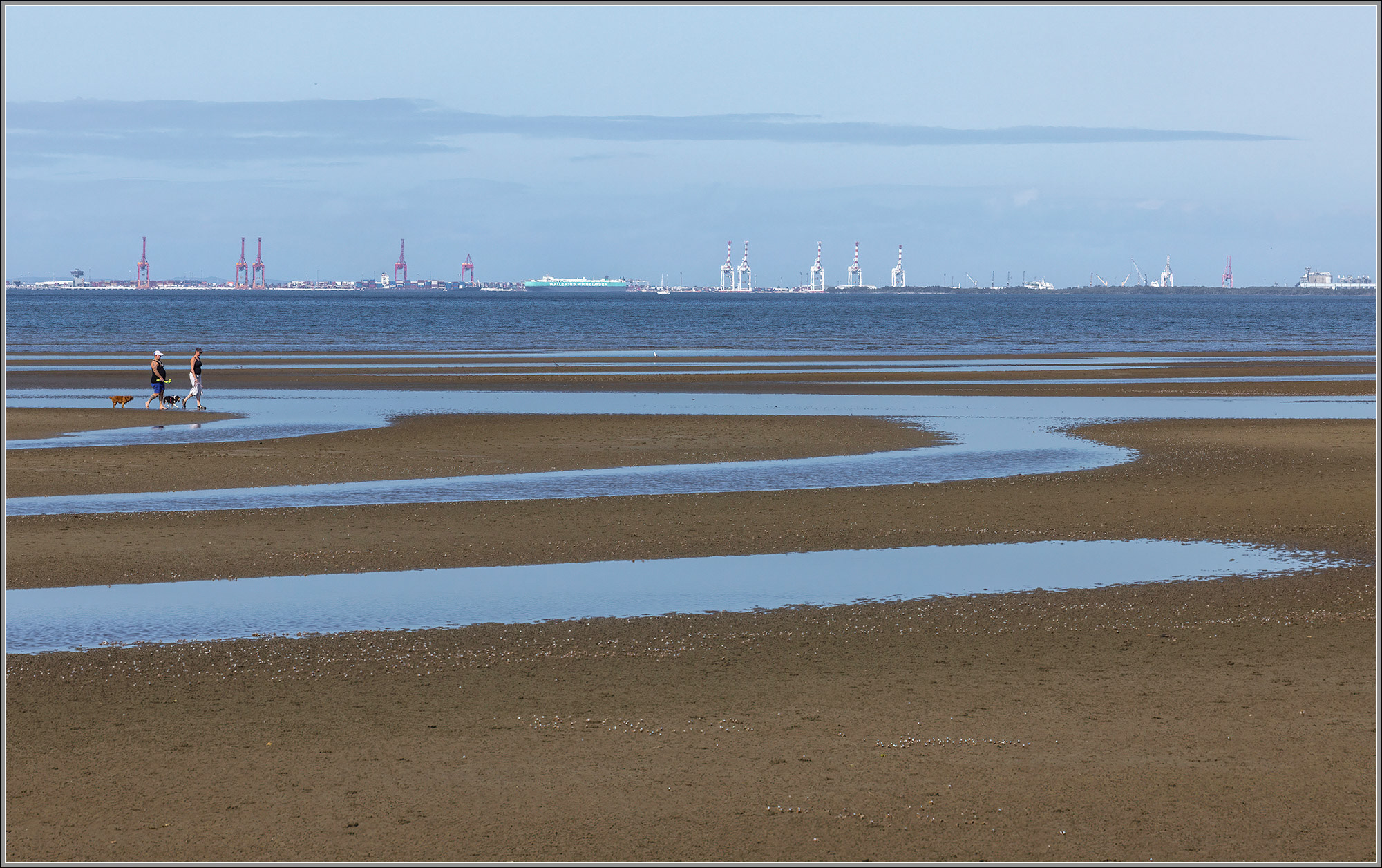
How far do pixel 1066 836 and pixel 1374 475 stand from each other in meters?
15.8

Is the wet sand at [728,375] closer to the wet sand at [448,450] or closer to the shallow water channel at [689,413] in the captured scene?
the shallow water channel at [689,413]

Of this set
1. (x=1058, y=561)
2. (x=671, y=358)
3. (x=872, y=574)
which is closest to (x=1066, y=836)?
(x=872, y=574)

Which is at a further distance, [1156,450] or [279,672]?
[1156,450]

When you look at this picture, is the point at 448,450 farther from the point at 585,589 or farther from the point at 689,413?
the point at 585,589

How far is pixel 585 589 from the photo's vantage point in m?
13.4

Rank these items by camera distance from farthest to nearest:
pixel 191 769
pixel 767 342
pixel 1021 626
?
pixel 767 342 < pixel 1021 626 < pixel 191 769

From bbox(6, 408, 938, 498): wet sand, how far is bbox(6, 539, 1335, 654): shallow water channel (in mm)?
7230

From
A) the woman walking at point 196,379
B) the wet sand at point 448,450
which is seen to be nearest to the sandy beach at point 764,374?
the woman walking at point 196,379

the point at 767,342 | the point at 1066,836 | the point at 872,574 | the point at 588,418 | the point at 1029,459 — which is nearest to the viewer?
Answer: the point at 1066,836

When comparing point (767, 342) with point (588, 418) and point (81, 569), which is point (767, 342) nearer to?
point (588, 418)

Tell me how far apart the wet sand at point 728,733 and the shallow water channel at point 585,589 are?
45 centimetres

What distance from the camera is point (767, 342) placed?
77.6m

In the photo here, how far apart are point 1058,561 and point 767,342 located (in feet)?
207

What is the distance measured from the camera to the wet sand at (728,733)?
287 inches
